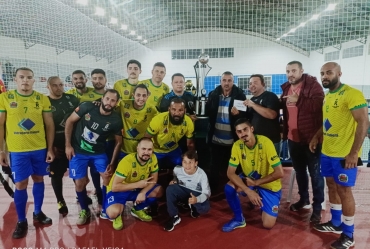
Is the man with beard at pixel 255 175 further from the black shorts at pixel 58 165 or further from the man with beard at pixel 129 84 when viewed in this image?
the black shorts at pixel 58 165

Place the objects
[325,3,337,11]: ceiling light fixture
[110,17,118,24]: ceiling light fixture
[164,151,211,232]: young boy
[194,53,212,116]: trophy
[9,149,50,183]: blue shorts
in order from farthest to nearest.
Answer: [110,17,118,24]: ceiling light fixture, [325,3,337,11]: ceiling light fixture, [194,53,212,116]: trophy, [164,151,211,232]: young boy, [9,149,50,183]: blue shorts

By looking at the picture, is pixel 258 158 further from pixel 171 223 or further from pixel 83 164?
pixel 83 164

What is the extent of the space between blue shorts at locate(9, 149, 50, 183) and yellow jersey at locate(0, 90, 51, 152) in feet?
0.16

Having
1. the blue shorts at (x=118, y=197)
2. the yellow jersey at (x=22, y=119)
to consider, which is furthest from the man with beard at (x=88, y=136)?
the yellow jersey at (x=22, y=119)

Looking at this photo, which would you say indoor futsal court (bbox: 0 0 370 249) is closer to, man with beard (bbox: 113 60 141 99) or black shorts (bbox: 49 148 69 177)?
man with beard (bbox: 113 60 141 99)

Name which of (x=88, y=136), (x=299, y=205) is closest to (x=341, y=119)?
(x=299, y=205)

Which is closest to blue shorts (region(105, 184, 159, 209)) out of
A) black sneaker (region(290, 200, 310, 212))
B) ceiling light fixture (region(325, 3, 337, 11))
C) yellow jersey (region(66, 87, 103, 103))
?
yellow jersey (region(66, 87, 103, 103))

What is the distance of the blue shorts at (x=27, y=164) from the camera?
247cm

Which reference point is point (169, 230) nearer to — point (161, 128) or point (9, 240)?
point (161, 128)

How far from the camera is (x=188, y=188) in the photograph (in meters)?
2.79

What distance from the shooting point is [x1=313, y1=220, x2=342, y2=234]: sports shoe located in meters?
2.49

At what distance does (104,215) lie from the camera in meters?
2.83

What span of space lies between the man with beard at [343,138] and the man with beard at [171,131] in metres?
1.37

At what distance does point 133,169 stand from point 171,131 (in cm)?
60
